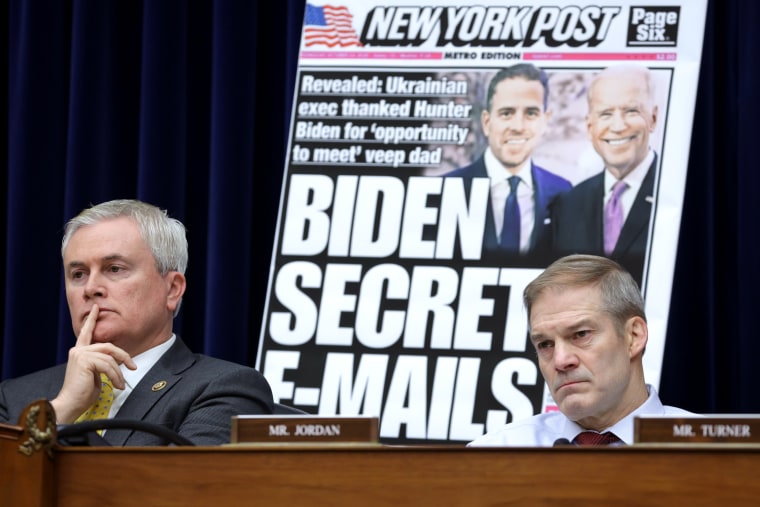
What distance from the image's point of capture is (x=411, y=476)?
1459 millimetres

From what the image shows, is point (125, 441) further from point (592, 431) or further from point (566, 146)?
point (566, 146)

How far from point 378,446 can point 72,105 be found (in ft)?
9.76

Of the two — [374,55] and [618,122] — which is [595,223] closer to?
[618,122]

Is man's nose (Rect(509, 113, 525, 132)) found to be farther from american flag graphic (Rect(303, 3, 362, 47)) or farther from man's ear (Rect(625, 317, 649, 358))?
man's ear (Rect(625, 317, 649, 358))

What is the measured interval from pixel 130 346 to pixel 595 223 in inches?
47.2

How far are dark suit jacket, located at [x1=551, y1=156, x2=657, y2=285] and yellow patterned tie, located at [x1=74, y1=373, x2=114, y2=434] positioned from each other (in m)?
1.19

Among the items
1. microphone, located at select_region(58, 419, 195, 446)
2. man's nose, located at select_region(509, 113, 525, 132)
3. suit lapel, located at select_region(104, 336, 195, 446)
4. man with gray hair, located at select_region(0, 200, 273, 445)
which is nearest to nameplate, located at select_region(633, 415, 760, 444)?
microphone, located at select_region(58, 419, 195, 446)

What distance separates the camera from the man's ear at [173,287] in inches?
108

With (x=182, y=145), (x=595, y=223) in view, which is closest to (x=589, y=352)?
(x=595, y=223)

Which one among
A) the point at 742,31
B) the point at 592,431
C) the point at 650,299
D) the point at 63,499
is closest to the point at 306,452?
the point at 63,499

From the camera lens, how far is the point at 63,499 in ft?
5.01

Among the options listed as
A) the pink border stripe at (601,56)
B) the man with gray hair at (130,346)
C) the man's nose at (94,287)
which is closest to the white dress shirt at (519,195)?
the pink border stripe at (601,56)

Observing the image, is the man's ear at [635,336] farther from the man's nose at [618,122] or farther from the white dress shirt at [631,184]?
the man's nose at [618,122]

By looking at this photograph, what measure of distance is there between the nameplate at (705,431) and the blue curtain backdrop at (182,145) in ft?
7.54
